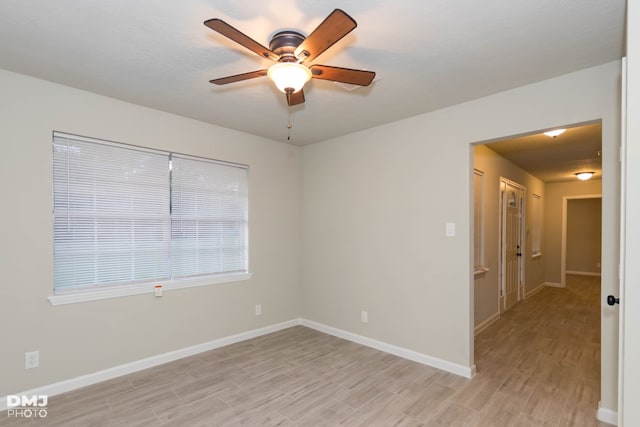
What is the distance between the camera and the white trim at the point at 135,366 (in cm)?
261

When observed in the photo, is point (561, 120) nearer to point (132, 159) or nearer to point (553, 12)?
point (553, 12)

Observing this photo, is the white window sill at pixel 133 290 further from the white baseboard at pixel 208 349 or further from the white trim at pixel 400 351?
the white trim at pixel 400 351

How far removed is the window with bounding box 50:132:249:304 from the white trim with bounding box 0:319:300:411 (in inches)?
26.4

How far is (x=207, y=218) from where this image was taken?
3.73 meters

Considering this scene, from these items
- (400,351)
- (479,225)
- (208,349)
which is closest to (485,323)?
(479,225)

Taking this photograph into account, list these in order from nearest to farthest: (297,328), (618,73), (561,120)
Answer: (618,73) → (561,120) → (297,328)

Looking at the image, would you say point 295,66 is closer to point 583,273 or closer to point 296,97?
point 296,97

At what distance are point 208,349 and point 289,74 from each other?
3.10 meters

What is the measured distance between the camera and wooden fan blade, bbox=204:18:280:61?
1.42 m

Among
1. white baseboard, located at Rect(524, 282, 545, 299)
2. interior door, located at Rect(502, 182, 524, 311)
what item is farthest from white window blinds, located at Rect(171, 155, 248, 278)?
white baseboard, located at Rect(524, 282, 545, 299)

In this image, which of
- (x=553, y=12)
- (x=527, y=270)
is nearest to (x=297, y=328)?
(x=553, y=12)

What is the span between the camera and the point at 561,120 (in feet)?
8.23

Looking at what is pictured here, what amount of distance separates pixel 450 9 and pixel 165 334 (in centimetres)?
361

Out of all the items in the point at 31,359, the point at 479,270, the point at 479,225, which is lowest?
the point at 31,359
